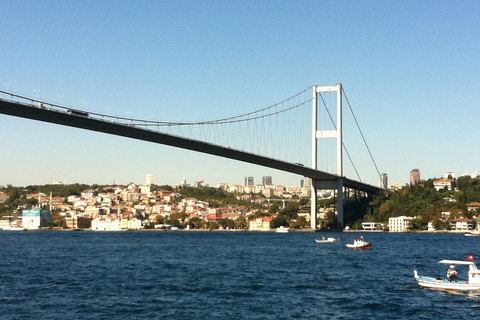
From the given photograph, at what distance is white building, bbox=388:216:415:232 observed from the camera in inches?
3125

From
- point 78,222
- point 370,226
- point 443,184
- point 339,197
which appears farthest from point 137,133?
point 78,222

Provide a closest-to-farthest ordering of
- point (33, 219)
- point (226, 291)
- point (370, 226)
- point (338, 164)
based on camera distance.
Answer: point (226, 291) → point (338, 164) → point (370, 226) → point (33, 219)

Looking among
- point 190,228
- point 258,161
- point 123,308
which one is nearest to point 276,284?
point 123,308

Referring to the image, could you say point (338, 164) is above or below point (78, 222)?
above

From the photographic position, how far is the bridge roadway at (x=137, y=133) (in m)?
34.0

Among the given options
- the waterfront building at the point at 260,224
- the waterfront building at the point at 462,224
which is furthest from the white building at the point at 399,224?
the waterfront building at the point at 260,224

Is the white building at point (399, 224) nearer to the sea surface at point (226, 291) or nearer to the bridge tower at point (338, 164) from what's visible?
the bridge tower at point (338, 164)

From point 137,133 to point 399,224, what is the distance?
48441 mm

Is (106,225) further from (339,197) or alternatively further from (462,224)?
(339,197)

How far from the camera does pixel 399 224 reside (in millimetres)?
80500

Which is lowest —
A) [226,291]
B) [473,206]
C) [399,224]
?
[226,291]

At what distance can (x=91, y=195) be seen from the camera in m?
176

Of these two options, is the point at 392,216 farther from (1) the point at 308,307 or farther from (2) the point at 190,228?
(1) the point at 308,307

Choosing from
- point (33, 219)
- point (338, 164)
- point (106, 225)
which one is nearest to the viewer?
point (338, 164)
